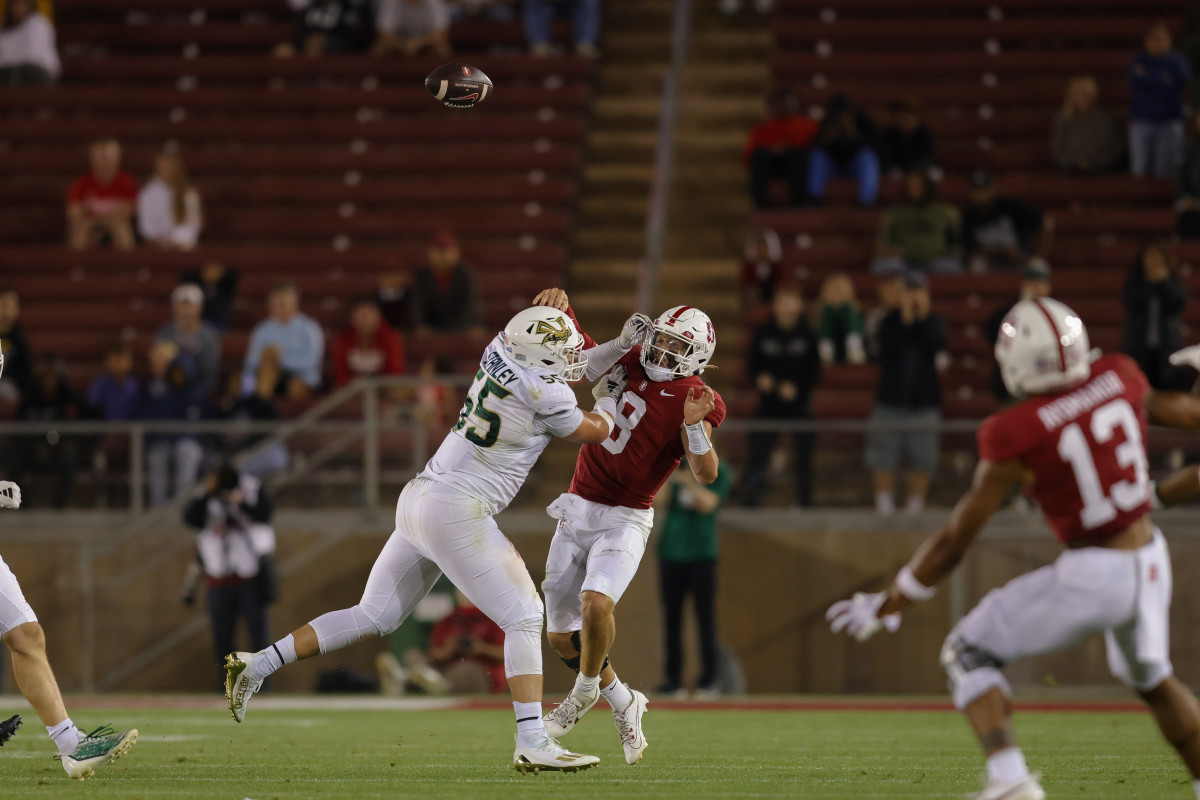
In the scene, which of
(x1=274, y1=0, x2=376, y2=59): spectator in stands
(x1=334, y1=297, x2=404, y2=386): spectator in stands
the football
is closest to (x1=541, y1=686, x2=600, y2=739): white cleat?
the football

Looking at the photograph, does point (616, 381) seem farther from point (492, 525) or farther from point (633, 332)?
point (492, 525)

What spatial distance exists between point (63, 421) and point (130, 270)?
2.68m

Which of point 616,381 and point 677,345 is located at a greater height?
point 677,345

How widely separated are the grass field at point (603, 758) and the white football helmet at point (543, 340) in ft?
5.24

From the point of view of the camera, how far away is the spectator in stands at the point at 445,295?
13164mm

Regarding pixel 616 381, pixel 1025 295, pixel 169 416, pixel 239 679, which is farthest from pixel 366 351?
pixel 239 679

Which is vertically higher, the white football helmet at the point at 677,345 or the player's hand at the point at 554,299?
the player's hand at the point at 554,299

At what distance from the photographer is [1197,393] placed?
19.4 feet

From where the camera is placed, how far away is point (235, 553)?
11.6 m

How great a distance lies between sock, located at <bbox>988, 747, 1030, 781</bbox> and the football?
Result: 16.0 feet

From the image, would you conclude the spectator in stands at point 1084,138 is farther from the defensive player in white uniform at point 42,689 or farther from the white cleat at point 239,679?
the defensive player in white uniform at point 42,689

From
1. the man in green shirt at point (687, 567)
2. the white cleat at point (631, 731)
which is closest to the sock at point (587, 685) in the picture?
the white cleat at point (631, 731)

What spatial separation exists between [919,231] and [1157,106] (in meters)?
2.52

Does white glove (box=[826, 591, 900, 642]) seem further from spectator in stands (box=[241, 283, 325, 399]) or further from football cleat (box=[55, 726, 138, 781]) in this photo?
spectator in stands (box=[241, 283, 325, 399])
